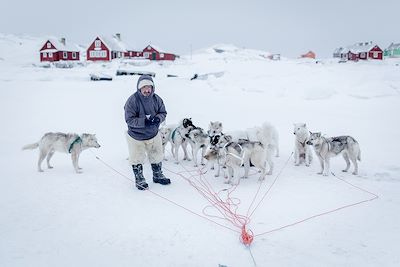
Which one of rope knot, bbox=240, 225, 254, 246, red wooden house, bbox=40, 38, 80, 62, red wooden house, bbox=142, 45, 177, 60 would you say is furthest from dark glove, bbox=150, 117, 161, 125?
red wooden house, bbox=142, 45, 177, 60

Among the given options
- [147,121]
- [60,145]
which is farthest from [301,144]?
[60,145]

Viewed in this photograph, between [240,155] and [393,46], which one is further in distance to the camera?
[393,46]

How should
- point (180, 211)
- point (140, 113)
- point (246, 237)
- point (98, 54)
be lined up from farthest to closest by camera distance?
point (98, 54)
point (140, 113)
point (180, 211)
point (246, 237)

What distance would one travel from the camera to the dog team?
604 cm

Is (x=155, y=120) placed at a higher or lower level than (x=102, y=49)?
lower

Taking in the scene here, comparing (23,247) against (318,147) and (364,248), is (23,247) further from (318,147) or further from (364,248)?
(318,147)

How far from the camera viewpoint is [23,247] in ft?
12.7

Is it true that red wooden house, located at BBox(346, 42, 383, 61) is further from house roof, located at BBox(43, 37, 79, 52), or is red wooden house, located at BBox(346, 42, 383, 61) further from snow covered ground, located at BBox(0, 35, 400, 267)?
snow covered ground, located at BBox(0, 35, 400, 267)

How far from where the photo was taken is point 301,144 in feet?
24.4

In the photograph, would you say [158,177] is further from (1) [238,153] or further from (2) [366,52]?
(2) [366,52]

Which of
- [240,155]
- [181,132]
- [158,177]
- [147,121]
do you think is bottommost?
[158,177]

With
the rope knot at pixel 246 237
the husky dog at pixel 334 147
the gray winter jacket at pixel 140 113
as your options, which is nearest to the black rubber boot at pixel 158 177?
the gray winter jacket at pixel 140 113

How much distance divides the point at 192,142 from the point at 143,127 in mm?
1799

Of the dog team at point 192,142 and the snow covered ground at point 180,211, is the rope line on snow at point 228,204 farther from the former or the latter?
the dog team at point 192,142
